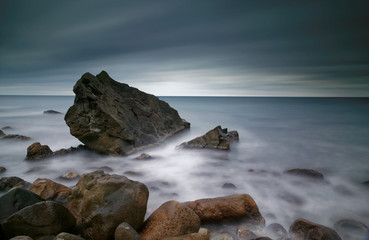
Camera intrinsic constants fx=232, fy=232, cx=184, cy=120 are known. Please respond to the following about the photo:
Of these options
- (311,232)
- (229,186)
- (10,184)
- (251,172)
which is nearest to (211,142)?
(251,172)

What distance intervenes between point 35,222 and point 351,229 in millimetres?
4747

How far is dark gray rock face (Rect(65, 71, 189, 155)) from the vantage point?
25.1ft

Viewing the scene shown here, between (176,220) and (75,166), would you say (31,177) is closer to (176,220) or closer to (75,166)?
(75,166)

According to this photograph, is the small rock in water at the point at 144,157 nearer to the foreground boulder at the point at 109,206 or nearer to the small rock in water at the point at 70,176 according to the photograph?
the small rock in water at the point at 70,176

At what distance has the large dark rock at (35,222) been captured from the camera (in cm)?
273

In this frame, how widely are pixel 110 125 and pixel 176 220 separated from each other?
5.28 metres

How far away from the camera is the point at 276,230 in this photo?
366 centimetres

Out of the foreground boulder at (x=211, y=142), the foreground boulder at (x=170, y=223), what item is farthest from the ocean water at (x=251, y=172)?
the foreground boulder at (x=170, y=223)

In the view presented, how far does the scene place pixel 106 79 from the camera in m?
9.86

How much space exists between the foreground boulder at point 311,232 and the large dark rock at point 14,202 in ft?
12.7

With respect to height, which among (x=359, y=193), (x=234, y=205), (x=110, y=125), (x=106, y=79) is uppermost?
(x=106, y=79)

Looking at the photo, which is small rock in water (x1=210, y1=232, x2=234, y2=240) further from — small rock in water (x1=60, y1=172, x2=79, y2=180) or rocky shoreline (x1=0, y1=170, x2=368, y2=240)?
small rock in water (x1=60, y1=172, x2=79, y2=180)

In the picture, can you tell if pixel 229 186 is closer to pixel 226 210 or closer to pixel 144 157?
pixel 226 210

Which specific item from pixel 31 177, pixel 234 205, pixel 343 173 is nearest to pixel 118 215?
pixel 234 205
